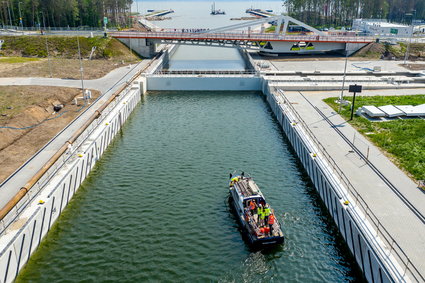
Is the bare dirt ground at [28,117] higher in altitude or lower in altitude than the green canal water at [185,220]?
higher

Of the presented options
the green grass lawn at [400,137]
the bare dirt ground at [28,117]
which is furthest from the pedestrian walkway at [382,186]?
the bare dirt ground at [28,117]

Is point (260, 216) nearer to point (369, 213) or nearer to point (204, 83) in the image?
point (369, 213)

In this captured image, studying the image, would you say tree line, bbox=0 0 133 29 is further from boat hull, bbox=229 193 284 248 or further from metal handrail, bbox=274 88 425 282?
boat hull, bbox=229 193 284 248

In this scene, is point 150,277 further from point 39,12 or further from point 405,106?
point 39,12

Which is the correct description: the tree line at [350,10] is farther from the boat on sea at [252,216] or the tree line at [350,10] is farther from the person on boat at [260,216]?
the person on boat at [260,216]

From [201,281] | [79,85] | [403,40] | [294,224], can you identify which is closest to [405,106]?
[294,224]

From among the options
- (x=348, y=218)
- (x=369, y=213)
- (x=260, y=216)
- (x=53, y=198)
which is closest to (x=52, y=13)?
(x=53, y=198)

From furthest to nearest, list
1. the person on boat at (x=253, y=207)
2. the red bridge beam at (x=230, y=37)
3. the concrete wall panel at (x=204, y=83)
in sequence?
the red bridge beam at (x=230, y=37) < the concrete wall panel at (x=204, y=83) < the person on boat at (x=253, y=207)
